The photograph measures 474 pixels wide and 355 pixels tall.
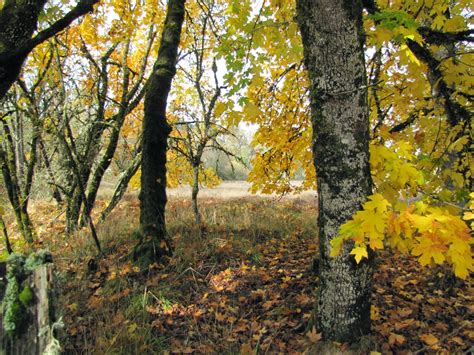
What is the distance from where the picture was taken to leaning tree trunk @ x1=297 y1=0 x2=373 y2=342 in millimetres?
2486

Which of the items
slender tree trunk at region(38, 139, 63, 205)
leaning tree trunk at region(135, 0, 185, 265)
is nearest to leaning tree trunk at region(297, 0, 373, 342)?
leaning tree trunk at region(135, 0, 185, 265)

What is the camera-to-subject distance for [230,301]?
157 inches

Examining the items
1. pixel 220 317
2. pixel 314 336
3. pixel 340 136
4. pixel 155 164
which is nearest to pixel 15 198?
pixel 155 164

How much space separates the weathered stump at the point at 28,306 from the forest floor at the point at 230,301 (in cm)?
198

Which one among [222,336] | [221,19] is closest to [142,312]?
[222,336]

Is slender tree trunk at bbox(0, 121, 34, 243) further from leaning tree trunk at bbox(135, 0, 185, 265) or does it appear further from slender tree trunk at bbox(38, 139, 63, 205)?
leaning tree trunk at bbox(135, 0, 185, 265)

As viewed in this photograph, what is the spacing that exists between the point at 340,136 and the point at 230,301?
2.53 metres

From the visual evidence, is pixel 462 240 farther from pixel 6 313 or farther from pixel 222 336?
pixel 222 336

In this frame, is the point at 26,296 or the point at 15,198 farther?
the point at 15,198

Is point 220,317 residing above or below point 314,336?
below

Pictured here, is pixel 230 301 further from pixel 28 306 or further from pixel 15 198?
pixel 15 198

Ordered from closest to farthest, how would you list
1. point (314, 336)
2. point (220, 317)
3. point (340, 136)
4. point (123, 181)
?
point (340, 136) → point (314, 336) → point (220, 317) → point (123, 181)

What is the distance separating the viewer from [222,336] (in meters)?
3.36

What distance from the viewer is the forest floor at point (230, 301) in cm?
302
